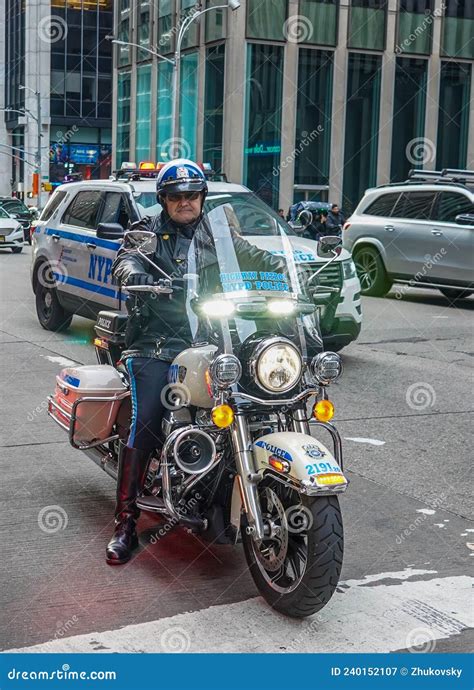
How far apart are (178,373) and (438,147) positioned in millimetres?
41749

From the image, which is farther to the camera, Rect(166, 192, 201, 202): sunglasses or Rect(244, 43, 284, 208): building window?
Rect(244, 43, 284, 208): building window

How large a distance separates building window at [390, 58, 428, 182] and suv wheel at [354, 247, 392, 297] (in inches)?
1021

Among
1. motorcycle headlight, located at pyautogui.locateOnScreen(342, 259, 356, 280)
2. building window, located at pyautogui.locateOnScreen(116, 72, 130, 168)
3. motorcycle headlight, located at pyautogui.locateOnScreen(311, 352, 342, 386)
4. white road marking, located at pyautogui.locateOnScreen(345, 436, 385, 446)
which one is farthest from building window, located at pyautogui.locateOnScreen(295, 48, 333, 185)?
motorcycle headlight, located at pyautogui.locateOnScreen(311, 352, 342, 386)

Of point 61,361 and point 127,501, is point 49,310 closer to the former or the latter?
point 61,361

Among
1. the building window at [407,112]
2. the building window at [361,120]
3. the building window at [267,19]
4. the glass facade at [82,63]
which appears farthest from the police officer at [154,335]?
the glass facade at [82,63]

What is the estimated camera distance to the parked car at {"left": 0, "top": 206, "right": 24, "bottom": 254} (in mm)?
33844

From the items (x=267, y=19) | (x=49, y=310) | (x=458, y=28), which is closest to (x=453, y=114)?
Answer: (x=458, y=28)

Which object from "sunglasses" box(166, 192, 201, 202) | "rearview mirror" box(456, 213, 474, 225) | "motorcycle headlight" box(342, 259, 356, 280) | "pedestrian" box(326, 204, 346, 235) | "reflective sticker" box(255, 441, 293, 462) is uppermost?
"sunglasses" box(166, 192, 201, 202)

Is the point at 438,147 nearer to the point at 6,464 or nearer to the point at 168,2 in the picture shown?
the point at 168,2

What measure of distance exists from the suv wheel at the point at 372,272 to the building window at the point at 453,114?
2713 centimetres

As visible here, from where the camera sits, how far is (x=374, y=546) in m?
5.48

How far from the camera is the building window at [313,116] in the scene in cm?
4262

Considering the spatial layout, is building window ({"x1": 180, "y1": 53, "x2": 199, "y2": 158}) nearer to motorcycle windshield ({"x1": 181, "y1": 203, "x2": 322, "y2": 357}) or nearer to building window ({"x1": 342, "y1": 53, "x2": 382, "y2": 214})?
building window ({"x1": 342, "y1": 53, "x2": 382, "y2": 214})
